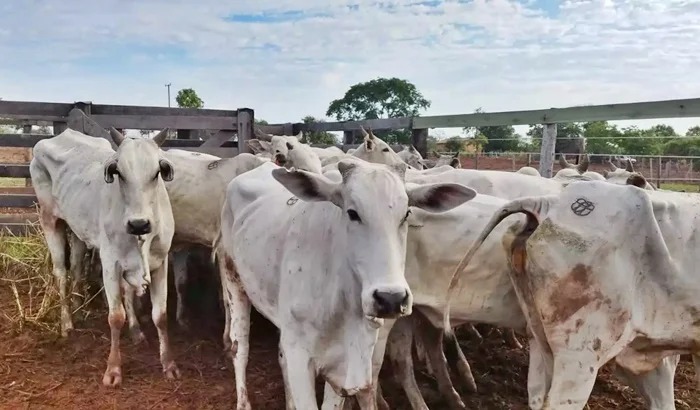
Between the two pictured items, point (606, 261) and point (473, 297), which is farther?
point (473, 297)

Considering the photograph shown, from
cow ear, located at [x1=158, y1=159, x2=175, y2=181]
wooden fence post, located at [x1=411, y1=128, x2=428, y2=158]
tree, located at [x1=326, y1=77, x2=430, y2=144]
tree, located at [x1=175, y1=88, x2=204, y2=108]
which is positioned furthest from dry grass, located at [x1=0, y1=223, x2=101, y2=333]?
tree, located at [x1=326, y1=77, x2=430, y2=144]

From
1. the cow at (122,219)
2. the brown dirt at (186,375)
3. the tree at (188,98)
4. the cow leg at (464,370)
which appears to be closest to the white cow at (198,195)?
the brown dirt at (186,375)

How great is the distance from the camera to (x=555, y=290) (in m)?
3.56

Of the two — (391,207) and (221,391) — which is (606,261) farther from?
(221,391)

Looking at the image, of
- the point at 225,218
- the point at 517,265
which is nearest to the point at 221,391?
the point at 225,218

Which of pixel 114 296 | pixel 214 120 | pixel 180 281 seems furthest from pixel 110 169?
pixel 214 120

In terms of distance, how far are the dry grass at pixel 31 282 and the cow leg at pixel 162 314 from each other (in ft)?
3.78

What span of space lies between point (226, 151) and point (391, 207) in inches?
274

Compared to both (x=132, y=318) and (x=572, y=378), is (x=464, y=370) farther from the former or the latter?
(x=132, y=318)

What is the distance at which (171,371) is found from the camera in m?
5.57

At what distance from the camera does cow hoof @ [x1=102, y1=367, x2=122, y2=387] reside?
17.5 ft

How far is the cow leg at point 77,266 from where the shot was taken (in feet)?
23.1

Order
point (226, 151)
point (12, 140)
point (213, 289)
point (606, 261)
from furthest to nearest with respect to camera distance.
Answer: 1. point (226, 151)
2. point (12, 140)
3. point (213, 289)
4. point (606, 261)

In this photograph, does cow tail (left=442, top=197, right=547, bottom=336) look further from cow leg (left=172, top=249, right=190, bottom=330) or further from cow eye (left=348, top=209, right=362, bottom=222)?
cow leg (left=172, top=249, right=190, bottom=330)
